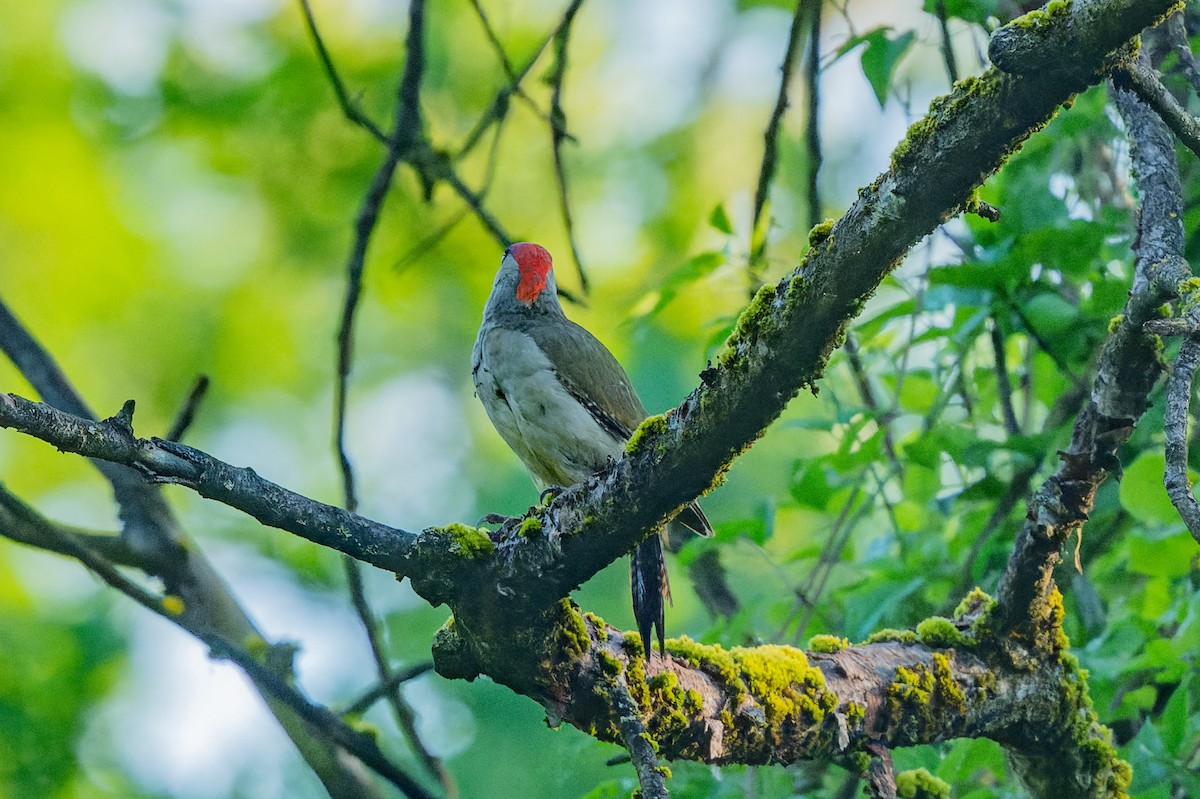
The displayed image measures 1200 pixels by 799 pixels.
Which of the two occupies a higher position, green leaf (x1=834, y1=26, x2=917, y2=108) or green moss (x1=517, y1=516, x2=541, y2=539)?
green leaf (x1=834, y1=26, x2=917, y2=108)

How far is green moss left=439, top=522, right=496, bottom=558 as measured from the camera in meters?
2.54

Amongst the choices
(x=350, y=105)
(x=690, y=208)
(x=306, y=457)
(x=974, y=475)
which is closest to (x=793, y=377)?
(x=350, y=105)

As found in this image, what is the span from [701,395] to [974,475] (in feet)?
10.1

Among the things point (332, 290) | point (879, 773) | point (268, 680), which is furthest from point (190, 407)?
point (332, 290)

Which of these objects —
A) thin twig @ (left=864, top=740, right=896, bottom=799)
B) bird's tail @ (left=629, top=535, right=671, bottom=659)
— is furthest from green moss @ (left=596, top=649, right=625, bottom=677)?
thin twig @ (left=864, top=740, right=896, bottom=799)

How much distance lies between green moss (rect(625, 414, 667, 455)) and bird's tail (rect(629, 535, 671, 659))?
25.1 inches

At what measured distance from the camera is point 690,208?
30.6 feet

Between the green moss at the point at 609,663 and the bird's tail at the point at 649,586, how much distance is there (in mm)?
191

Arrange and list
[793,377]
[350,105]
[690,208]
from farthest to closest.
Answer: [690,208], [350,105], [793,377]

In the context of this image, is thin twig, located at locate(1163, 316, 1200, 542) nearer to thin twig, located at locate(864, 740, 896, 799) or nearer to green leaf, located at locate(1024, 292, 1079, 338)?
thin twig, located at locate(864, 740, 896, 799)

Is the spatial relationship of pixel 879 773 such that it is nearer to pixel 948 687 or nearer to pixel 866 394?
pixel 948 687

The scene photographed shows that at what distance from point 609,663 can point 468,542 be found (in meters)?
0.45

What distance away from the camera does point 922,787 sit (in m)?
3.27

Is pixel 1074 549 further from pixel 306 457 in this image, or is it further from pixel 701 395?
pixel 306 457
